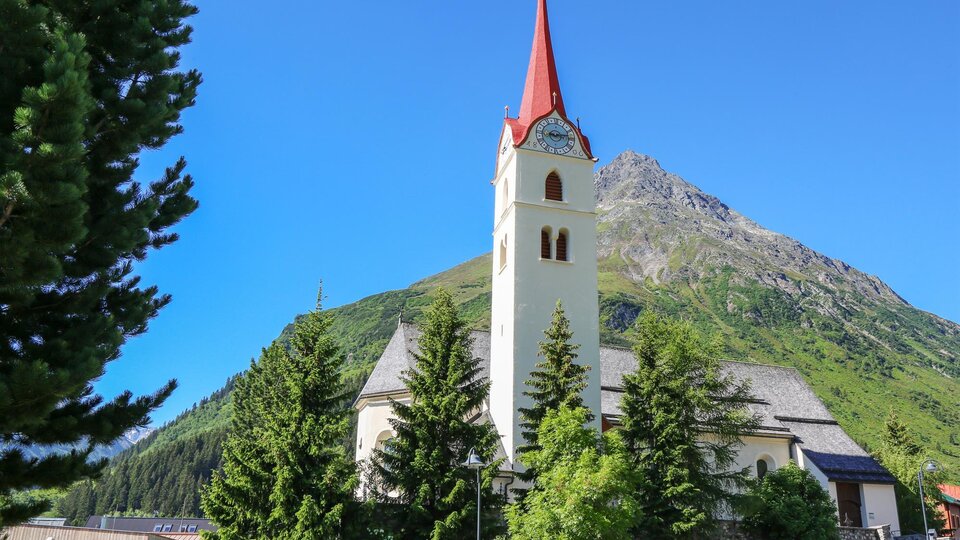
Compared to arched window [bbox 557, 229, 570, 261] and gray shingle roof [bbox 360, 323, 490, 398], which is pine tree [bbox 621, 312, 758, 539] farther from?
gray shingle roof [bbox 360, 323, 490, 398]

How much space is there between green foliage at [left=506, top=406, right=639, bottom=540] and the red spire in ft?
61.7

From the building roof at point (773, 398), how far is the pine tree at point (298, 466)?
13.3 meters

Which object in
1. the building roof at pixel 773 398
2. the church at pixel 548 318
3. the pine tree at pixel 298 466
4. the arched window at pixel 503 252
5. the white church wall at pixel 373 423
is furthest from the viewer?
the building roof at pixel 773 398

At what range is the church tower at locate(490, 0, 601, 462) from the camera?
111ft

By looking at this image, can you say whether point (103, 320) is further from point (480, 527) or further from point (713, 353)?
point (713, 353)

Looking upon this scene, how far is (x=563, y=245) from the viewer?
3634 cm

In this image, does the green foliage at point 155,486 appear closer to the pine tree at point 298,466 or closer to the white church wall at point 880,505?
the white church wall at point 880,505

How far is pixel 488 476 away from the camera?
78.9ft

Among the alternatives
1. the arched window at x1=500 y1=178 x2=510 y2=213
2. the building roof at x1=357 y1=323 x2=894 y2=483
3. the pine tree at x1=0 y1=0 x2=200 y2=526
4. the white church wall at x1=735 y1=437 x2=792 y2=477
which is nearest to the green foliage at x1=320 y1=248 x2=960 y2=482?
the building roof at x1=357 y1=323 x2=894 y2=483

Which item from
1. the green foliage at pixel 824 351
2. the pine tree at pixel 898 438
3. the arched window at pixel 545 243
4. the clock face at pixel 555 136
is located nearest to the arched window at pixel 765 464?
the arched window at pixel 545 243

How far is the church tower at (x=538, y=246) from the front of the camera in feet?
111

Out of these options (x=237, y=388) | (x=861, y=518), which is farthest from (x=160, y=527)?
(x=861, y=518)

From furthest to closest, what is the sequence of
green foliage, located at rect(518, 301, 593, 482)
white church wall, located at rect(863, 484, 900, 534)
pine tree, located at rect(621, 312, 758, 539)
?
white church wall, located at rect(863, 484, 900, 534), pine tree, located at rect(621, 312, 758, 539), green foliage, located at rect(518, 301, 593, 482)

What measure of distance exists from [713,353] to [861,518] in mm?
15451
